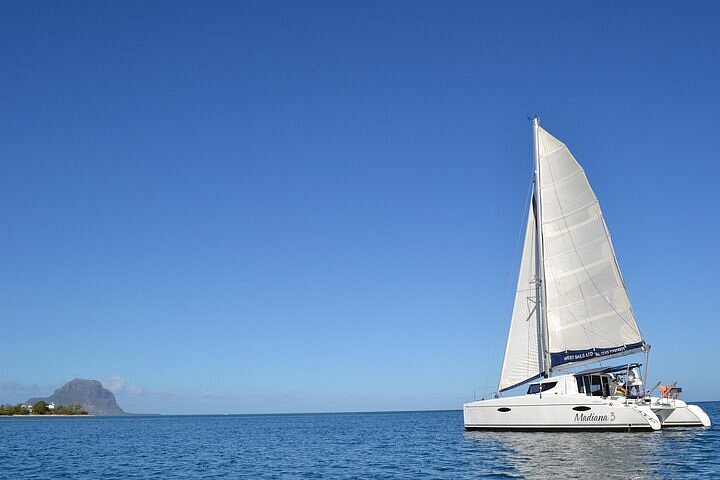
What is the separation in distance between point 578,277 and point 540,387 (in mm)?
7635

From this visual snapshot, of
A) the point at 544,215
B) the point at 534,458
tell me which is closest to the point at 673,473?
the point at 534,458

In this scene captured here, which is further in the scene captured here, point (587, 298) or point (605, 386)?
point (587, 298)

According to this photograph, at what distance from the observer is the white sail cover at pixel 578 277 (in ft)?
142

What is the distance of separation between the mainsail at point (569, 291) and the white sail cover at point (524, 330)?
2.7 inches

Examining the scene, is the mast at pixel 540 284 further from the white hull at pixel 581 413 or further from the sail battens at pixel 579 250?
the white hull at pixel 581 413

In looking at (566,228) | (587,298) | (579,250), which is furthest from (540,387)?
(566,228)

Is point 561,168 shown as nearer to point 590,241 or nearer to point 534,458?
point 590,241

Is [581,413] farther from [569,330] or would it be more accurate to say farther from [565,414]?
[569,330]

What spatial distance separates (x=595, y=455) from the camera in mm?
30641

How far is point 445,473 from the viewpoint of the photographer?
28.4 metres

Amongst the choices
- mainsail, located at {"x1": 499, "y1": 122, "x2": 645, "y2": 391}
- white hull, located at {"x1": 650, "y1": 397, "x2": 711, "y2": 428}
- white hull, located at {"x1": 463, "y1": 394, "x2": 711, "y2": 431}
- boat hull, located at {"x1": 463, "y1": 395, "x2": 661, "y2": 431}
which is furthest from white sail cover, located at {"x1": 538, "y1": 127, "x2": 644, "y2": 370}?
boat hull, located at {"x1": 463, "y1": 395, "x2": 661, "y2": 431}

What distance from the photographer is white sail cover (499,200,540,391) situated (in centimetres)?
4581

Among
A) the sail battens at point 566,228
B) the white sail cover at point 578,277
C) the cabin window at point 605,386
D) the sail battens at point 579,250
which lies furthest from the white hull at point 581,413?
the sail battens at point 566,228

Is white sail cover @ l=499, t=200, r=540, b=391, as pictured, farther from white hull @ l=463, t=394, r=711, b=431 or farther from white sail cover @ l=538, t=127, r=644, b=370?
white hull @ l=463, t=394, r=711, b=431
